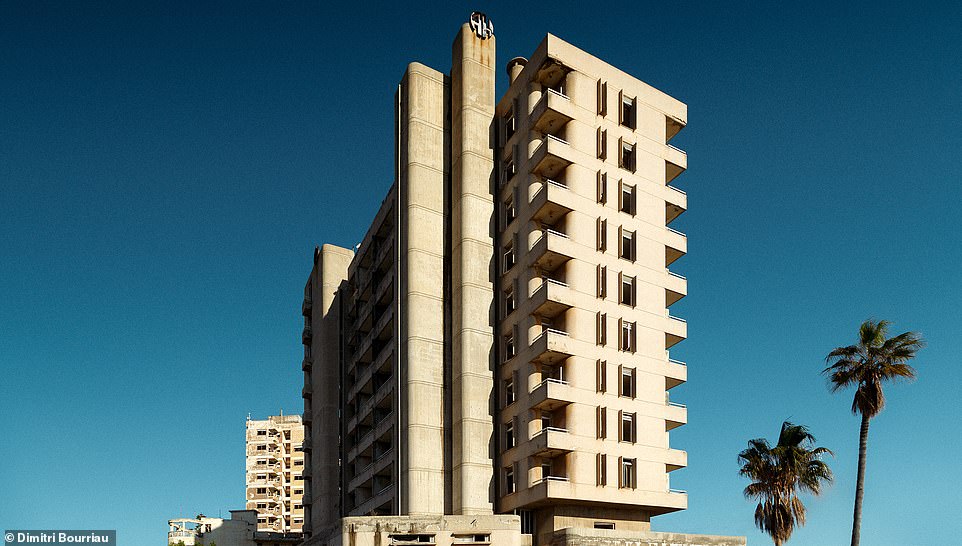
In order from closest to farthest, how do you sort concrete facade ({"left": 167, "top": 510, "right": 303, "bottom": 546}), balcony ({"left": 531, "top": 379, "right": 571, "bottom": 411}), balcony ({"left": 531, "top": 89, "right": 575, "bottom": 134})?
balcony ({"left": 531, "top": 379, "right": 571, "bottom": 411}) < balcony ({"left": 531, "top": 89, "right": 575, "bottom": 134}) < concrete facade ({"left": 167, "top": 510, "right": 303, "bottom": 546})

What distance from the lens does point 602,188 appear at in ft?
219

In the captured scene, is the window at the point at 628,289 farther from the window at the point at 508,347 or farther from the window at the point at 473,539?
the window at the point at 473,539

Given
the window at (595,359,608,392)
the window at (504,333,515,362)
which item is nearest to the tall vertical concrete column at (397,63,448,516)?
the window at (504,333,515,362)

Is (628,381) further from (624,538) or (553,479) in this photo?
(624,538)

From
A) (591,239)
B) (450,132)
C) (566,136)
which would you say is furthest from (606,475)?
(450,132)

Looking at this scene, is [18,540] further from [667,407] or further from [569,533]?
[667,407]

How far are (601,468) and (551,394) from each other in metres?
5.90

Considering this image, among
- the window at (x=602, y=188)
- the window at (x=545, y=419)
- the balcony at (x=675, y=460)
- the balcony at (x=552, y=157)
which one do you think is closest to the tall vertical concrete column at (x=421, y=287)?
the window at (x=545, y=419)

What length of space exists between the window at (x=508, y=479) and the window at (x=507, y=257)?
13.3 m

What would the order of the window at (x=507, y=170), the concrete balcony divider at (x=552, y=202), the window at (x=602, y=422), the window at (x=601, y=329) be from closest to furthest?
the window at (x=602, y=422)
the concrete balcony divider at (x=552, y=202)
the window at (x=601, y=329)
the window at (x=507, y=170)

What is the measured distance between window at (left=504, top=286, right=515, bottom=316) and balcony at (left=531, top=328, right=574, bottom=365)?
5421 millimetres

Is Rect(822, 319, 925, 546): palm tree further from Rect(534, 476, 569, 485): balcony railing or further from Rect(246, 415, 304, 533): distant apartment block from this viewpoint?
Rect(246, 415, 304, 533): distant apartment block

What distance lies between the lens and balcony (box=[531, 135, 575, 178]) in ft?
212

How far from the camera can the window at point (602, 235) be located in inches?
2594
